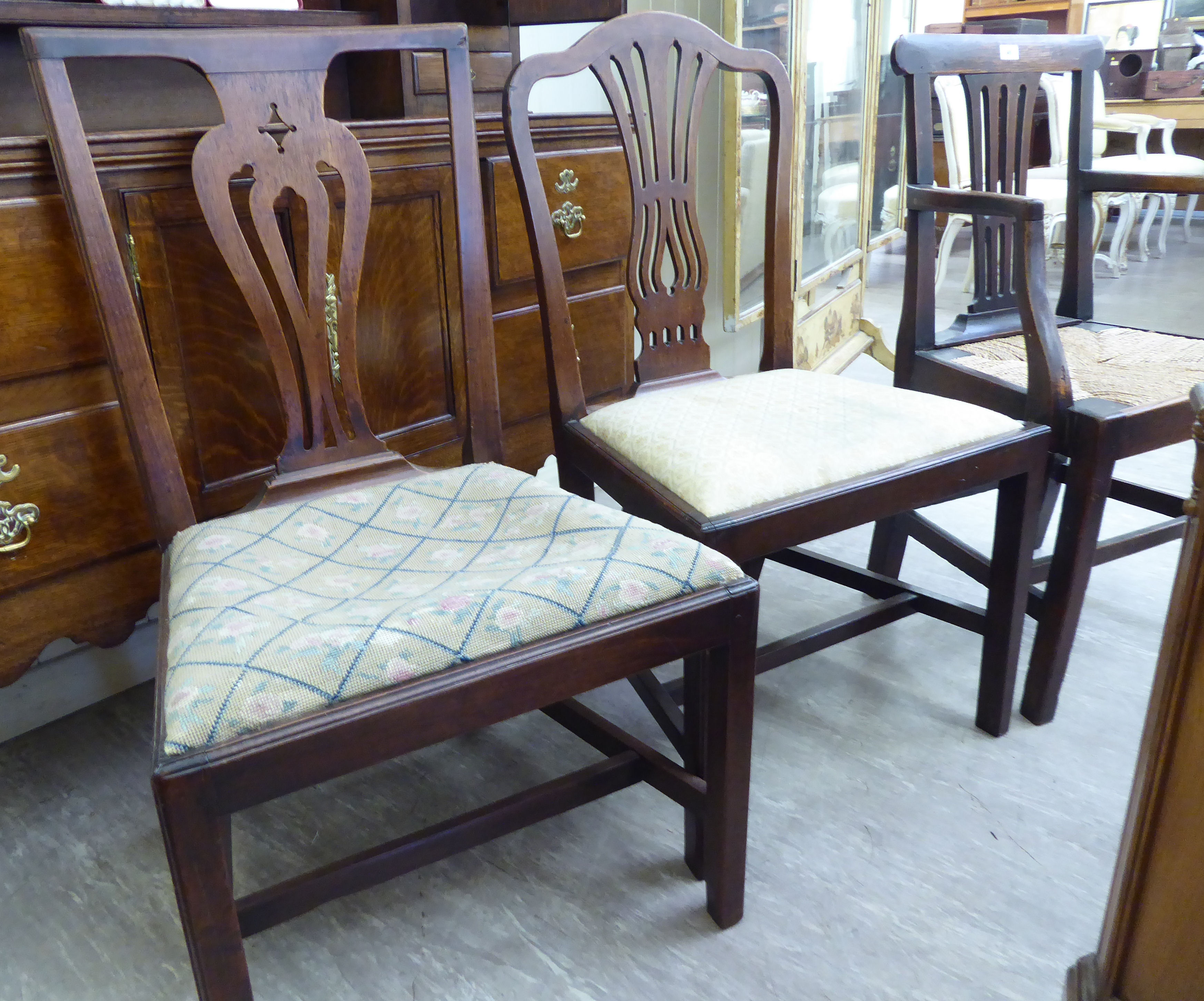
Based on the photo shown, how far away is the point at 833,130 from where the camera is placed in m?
3.02

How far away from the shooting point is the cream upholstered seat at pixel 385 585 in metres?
0.79

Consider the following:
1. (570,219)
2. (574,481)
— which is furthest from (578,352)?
(574,481)

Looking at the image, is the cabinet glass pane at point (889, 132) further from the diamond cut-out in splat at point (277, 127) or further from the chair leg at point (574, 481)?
the diamond cut-out in splat at point (277, 127)

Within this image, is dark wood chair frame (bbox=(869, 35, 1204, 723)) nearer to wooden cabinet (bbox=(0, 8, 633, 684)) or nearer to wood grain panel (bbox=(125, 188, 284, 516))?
wooden cabinet (bbox=(0, 8, 633, 684))

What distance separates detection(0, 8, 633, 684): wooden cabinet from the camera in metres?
1.13

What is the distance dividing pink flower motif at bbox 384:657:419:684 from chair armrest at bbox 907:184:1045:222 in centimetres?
99

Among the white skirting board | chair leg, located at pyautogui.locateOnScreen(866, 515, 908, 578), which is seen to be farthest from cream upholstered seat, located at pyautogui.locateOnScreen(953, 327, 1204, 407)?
the white skirting board

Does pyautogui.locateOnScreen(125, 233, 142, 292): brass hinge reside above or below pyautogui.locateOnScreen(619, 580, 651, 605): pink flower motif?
above

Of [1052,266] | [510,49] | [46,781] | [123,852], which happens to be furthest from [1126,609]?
[1052,266]

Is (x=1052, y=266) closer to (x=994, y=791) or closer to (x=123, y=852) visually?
(x=994, y=791)

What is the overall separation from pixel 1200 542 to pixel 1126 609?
4.41ft

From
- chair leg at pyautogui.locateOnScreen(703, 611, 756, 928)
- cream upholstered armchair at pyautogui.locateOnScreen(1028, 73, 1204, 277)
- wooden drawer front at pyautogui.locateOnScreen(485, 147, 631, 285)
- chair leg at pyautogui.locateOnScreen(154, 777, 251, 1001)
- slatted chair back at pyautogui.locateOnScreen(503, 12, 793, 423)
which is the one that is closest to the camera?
chair leg at pyautogui.locateOnScreen(154, 777, 251, 1001)

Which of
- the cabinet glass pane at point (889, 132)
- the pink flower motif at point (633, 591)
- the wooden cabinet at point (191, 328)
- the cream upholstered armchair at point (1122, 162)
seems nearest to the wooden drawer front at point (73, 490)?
the wooden cabinet at point (191, 328)

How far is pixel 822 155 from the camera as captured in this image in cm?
297
